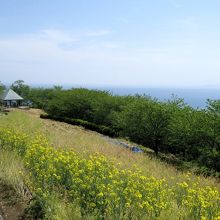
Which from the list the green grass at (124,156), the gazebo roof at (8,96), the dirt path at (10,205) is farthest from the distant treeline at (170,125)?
the gazebo roof at (8,96)

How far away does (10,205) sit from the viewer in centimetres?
645

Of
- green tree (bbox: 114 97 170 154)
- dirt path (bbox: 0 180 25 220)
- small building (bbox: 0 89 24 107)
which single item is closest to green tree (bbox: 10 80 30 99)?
small building (bbox: 0 89 24 107)

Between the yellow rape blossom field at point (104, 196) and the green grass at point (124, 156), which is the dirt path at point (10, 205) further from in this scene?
the green grass at point (124, 156)

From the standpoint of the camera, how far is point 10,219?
5.90 m

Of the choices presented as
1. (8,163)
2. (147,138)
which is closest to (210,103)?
(147,138)

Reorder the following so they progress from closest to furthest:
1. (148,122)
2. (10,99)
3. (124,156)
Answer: (124,156)
(148,122)
(10,99)

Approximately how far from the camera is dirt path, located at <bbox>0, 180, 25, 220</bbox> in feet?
19.7

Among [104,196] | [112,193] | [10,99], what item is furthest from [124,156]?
[10,99]

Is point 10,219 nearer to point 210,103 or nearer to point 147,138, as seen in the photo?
point 210,103

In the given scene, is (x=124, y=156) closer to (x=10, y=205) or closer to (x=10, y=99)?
(x=10, y=205)

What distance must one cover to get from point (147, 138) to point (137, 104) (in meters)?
2.40

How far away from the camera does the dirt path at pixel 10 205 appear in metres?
6.02

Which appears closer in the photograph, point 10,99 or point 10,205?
point 10,205

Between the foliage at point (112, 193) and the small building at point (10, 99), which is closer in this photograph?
the foliage at point (112, 193)
